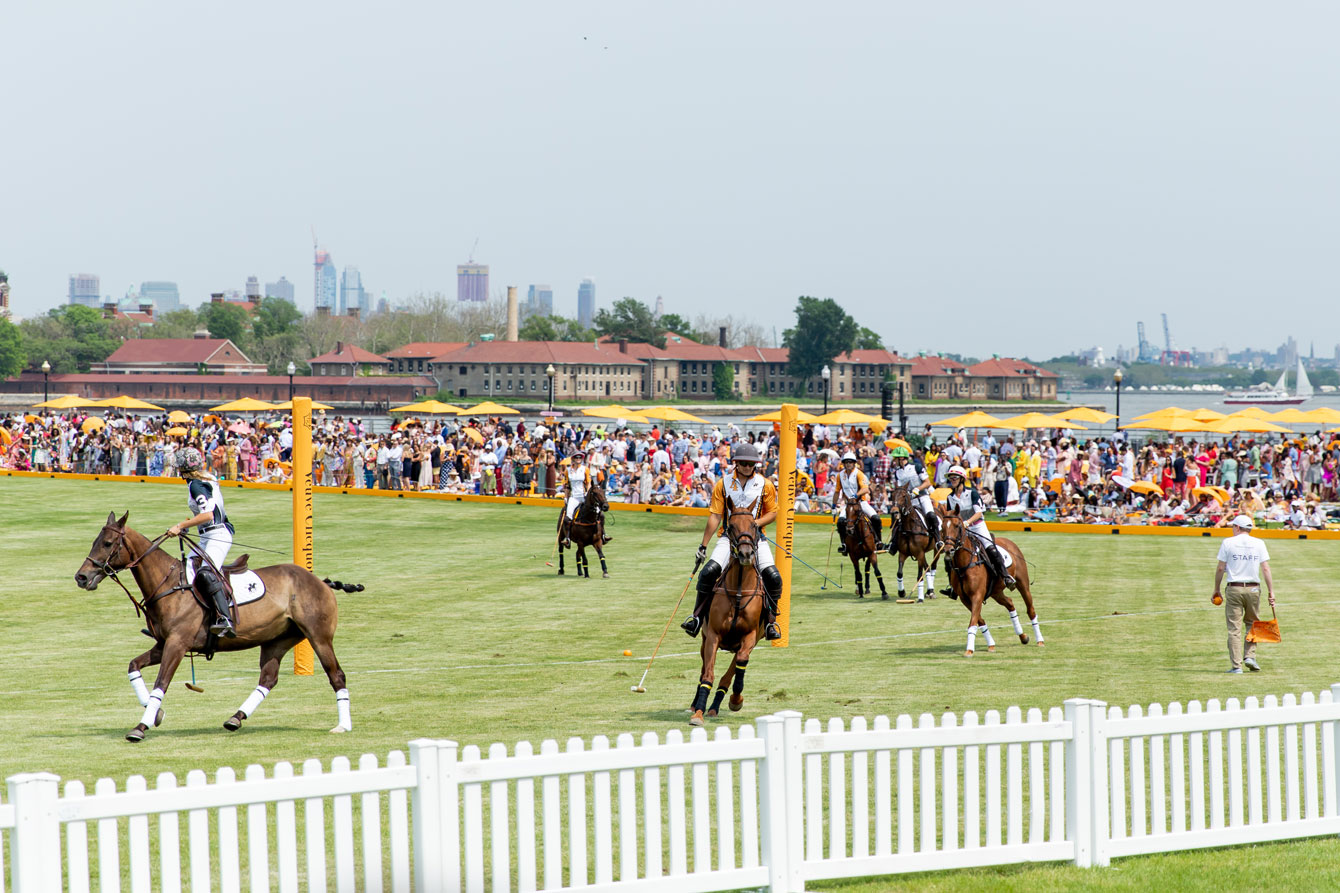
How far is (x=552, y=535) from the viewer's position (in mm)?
33281

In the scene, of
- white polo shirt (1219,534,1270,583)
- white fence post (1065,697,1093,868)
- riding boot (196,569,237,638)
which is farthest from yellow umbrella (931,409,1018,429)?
white fence post (1065,697,1093,868)

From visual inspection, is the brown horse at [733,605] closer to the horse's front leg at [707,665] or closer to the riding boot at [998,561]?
the horse's front leg at [707,665]

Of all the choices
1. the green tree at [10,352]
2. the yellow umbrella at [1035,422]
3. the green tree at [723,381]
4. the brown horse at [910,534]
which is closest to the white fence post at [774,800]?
the brown horse at [910,534]

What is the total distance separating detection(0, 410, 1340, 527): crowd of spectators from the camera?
118ft

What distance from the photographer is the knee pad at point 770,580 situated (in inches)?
488

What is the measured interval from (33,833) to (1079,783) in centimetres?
538

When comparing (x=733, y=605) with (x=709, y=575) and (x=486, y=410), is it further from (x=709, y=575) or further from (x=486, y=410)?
(x=486, y=410)

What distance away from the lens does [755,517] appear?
12.2 m

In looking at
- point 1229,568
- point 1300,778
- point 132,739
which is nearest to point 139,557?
point 132,739

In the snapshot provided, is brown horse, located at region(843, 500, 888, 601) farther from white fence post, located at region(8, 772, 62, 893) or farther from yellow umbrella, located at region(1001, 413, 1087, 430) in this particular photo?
yellow umbrella, located at region(1001, 413, 1087, 430)

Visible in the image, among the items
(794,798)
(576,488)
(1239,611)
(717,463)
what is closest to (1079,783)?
(794,798)

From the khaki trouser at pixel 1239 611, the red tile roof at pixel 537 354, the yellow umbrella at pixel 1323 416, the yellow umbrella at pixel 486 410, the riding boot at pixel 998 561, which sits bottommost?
the khaki trouser at pixel 1239 611

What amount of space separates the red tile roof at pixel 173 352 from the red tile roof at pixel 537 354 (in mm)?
28634

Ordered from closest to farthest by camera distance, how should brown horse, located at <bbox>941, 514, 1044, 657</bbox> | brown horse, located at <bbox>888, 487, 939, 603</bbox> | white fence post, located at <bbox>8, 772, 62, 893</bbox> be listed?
white fence post, located at <bbox>8, 772, 62, 893</bbox> → brown horse, located at <bbox>941, 514, 1044, 657</bbox> → brown horse, located at <bbox>888, 487, 939, 603</bbox>
